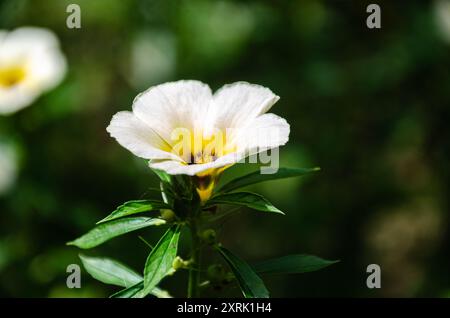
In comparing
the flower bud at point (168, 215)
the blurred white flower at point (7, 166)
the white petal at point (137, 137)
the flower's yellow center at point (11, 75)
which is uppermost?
the flower's yellow center at point (11, 75)

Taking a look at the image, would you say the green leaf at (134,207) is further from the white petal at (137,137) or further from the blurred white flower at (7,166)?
the blurred white flower at (7,166)

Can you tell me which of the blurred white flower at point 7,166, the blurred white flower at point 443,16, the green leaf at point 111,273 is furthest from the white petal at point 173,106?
the blurred white flower at point 443,16

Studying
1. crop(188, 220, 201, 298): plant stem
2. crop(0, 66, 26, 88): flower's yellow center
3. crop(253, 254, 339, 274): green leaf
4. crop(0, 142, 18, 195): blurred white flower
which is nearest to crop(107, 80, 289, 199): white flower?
crop(188, 220, 201, 298): plant stem

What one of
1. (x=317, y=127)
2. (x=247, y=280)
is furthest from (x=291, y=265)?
(x=317, y=127)

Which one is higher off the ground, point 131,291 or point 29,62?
point 29,62

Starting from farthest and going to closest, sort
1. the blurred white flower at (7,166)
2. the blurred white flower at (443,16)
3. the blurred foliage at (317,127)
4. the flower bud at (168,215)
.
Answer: the blurred white flower at (443,16)
the blurred foliage at (317,127)
the blurred white flower at (7,166)
the flower bud at (168,215)

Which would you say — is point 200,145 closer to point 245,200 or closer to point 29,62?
point 245,200

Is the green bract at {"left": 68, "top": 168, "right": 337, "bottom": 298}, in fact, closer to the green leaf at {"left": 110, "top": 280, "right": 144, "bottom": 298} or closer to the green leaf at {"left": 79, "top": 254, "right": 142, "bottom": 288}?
the green leaf at {"left": 110, "top": 280, "right": 144, "bottom": 298}
